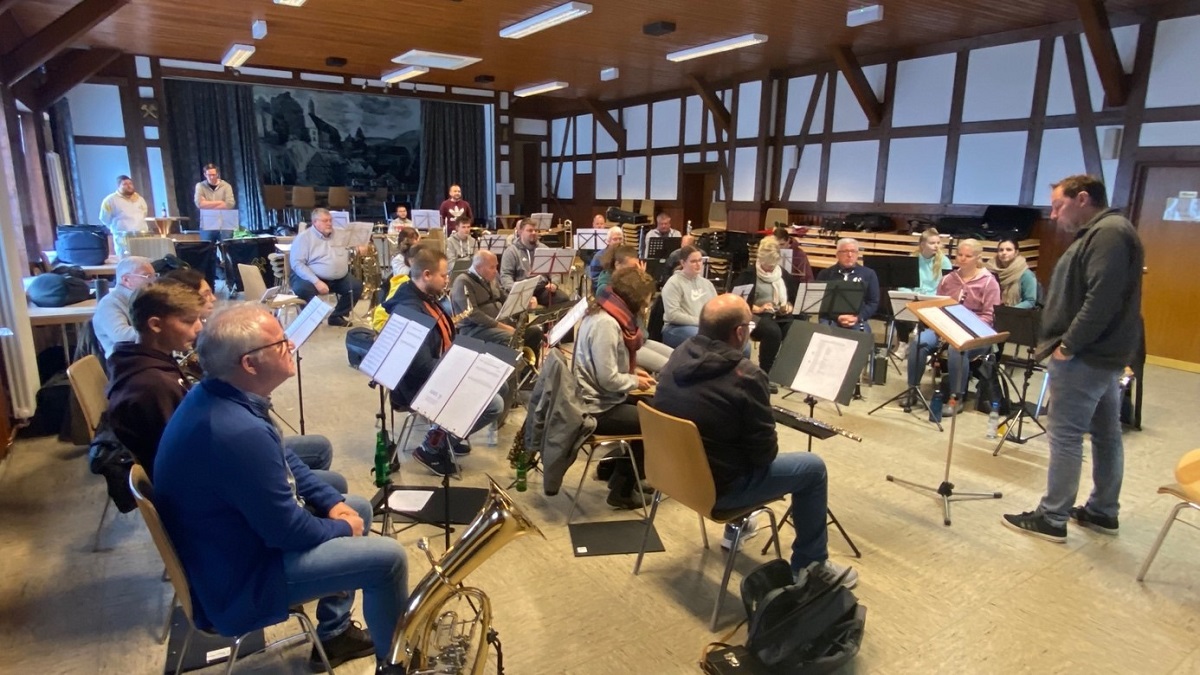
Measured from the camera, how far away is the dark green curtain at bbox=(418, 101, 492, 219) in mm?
16062

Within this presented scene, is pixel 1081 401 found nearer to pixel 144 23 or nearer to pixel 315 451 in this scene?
pixel 315 451

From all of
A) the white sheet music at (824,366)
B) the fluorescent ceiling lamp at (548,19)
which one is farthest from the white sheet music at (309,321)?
the fluorescent ceiling lamp at (548,19)

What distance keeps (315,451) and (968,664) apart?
267cm

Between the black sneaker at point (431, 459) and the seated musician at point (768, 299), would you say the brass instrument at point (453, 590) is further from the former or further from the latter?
the seated musician at point (768, 299)

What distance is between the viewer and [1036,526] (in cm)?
326

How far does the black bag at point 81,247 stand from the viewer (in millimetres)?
6805

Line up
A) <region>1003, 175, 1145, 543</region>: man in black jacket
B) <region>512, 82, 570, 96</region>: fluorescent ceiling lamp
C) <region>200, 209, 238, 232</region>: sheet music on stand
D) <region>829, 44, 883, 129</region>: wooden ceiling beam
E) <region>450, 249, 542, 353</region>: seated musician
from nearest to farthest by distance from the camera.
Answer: <region>1003, 175, 1145, 543</region>: man in black jacket, <region>450, 249, 542, 353</region>: seated musician, <region>200, 209, 238, 232</region>: sheet music on stand, <region>829, 44, 883, 129</region>: wooden ceiling beam, <region>512, 82, 570, 96</region>: fluorescent ceiling lamp

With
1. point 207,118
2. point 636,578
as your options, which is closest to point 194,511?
point 636,578

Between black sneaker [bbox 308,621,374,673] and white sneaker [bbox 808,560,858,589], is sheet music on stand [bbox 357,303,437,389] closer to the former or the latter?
black sneaker [bbox 308,621,374,673]

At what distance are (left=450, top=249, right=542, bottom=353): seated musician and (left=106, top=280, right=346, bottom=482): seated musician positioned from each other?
2.09 metres

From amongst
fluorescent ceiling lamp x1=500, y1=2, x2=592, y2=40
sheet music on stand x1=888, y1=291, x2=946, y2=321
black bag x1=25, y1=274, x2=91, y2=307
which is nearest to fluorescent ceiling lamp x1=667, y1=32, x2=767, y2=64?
fluorescent ceiling lamp x1=500, y1=2, x2=592, y2=40

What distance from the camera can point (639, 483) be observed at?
3.35 meters

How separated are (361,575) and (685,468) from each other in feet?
3.81

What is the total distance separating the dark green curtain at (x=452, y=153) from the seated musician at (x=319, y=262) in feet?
29.9
